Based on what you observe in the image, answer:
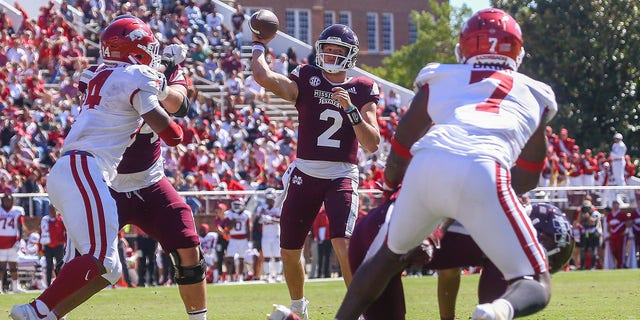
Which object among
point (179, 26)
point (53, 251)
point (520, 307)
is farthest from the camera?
point (179, 26)

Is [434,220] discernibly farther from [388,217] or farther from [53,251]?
[53,251]

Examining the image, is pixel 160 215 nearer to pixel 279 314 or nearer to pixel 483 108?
pixel 279 314

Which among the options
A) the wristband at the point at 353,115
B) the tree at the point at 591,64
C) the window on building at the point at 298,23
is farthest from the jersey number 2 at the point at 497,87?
the window on building at the point at 298,23

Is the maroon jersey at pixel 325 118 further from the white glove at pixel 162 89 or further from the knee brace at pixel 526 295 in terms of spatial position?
the knee brace at pixel 526 295

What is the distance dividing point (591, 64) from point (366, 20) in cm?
2338

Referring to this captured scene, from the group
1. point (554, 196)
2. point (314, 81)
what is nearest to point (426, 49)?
point (554, 196)

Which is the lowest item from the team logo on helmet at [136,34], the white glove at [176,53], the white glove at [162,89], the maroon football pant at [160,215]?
the maroon football pant at [160,215]

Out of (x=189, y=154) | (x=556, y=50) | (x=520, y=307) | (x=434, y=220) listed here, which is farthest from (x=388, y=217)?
(x=556, y=50)

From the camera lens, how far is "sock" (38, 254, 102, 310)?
6.48 meters

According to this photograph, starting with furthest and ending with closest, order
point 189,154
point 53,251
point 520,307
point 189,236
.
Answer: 1. point 189,154
2. point 53,251
3. point 189,236
4. point 520,307

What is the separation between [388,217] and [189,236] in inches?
77.5

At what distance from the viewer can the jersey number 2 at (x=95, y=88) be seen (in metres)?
6.87

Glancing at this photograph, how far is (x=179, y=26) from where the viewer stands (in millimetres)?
28781

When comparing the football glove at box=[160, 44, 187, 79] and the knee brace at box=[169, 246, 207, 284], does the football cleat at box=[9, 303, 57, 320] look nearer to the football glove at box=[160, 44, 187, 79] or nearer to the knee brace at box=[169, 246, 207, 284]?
the knee brace at box=[169, 246, 207, 284]
